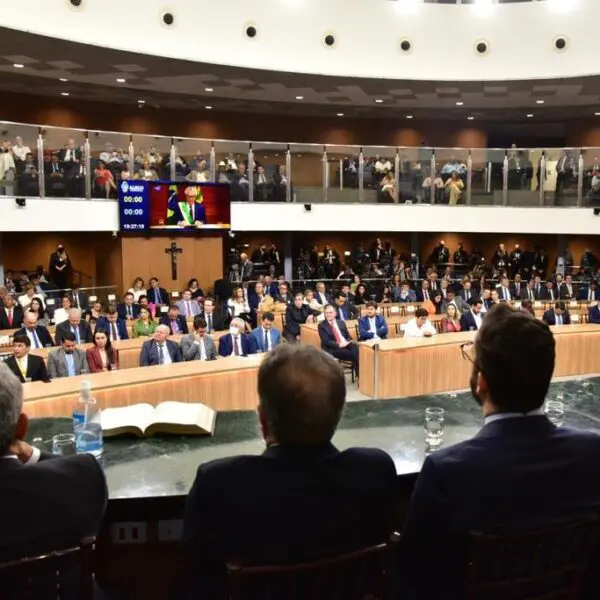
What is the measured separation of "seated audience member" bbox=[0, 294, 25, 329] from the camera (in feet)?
34.2

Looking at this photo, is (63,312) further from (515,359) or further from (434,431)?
(515,359)

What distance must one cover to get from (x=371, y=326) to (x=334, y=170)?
22.4 ft

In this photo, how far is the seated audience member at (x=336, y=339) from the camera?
9.91 metres

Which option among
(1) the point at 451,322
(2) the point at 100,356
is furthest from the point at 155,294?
(1) the point at 451,322

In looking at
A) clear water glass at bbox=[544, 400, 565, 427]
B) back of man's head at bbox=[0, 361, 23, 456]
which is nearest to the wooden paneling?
clear water glass at bbox=[544, 400, 565, 427]

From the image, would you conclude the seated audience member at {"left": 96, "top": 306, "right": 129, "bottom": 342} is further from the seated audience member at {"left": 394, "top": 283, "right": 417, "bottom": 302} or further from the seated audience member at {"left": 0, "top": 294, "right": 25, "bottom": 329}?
the seated audience member at {"left": 394, "top": 283, "right": 417, "bottom": 302}

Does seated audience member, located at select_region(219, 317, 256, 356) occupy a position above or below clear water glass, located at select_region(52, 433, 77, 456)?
below

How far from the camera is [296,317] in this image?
11.9 meters

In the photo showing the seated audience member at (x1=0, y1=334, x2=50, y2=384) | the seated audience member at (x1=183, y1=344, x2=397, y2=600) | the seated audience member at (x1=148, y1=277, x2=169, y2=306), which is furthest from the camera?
the seated audience member at (x1=148, y1=277, x2=169, y2=306)

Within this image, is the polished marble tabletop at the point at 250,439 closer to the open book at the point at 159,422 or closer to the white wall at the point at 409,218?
the open book at the point at 159,422

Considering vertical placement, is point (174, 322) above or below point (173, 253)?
below

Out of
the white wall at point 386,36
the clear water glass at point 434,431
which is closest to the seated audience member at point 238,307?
the white wall at point 386,36

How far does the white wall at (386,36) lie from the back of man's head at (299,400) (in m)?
12.9

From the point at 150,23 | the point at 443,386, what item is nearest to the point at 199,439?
the point at 443,386
